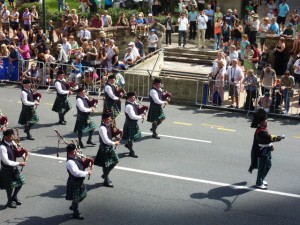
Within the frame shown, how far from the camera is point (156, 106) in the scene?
17.2 metres

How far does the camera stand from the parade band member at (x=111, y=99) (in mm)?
17438

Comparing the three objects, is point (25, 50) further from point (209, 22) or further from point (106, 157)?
point (106, 157)

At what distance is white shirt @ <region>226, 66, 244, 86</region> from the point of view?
794 inches

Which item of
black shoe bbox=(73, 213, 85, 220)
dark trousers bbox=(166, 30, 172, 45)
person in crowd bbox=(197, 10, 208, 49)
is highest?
person in crowd bbox=(197, 10, 208, 49)

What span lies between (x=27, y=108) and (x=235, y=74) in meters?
6.74

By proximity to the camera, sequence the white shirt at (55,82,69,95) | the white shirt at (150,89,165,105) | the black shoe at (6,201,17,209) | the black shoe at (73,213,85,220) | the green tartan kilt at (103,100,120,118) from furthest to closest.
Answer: the white shirt at (55,82,69,95)
the green tartan kilt at (103,100,120,118)
the white shirt at (150,89,165,105)
the black shoe at (6,201,17,209)
the black shoe at (73,213,85,220)

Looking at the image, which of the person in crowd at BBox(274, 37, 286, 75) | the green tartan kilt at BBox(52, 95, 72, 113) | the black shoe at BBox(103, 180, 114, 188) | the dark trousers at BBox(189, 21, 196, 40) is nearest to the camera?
the black shoe at BBox(103, 180, 114, 188)

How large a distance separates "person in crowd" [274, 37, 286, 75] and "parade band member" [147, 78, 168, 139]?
7.30 metres

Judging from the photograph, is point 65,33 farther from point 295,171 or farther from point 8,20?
point 295,171

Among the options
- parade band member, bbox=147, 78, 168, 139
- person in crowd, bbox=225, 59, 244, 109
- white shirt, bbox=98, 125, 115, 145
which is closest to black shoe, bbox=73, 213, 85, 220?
white shirt, bbox=98, 125, 115, 145

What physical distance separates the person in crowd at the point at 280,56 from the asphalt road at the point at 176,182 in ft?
15.3

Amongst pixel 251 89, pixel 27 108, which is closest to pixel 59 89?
pixel 27 108

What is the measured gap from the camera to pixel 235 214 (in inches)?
506

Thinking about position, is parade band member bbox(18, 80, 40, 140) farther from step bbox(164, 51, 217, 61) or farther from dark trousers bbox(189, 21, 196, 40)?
dark trousers bbox(189, 21, 196, 40)
